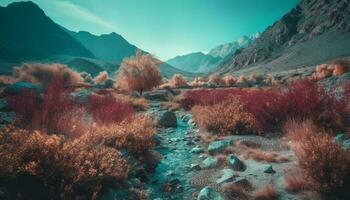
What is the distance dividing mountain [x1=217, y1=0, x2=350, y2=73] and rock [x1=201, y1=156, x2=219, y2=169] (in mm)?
88387

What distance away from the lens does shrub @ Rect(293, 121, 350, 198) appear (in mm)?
4363

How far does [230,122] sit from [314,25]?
13386cm

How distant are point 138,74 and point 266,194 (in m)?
21.4

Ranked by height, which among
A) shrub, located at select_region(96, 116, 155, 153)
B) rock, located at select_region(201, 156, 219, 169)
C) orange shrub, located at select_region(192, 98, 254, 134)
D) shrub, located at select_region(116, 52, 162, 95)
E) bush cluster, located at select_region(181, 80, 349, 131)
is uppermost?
shrub, located at select_region(116, 52, 162, 95)

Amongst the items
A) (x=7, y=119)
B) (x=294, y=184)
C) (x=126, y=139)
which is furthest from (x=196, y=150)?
(x=7, y=119)

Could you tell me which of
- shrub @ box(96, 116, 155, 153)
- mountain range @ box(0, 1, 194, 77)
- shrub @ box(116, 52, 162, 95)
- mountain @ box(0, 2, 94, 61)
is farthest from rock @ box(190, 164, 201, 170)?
mountain @ box(0, 2, 94, 61)

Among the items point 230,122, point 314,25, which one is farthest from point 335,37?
point 230,122

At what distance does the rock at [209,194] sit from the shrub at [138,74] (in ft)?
68.4

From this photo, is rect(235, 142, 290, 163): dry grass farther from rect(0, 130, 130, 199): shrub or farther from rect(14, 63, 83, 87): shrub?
rect(14, 63, 83, 87): shrub

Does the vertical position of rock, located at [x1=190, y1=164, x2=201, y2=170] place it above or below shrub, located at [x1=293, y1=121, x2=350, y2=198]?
below

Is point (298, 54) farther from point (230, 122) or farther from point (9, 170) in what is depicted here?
point (9, 170)

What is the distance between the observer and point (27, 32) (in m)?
157

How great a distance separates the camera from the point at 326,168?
4.56 m

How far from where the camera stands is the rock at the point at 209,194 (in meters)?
4.66
